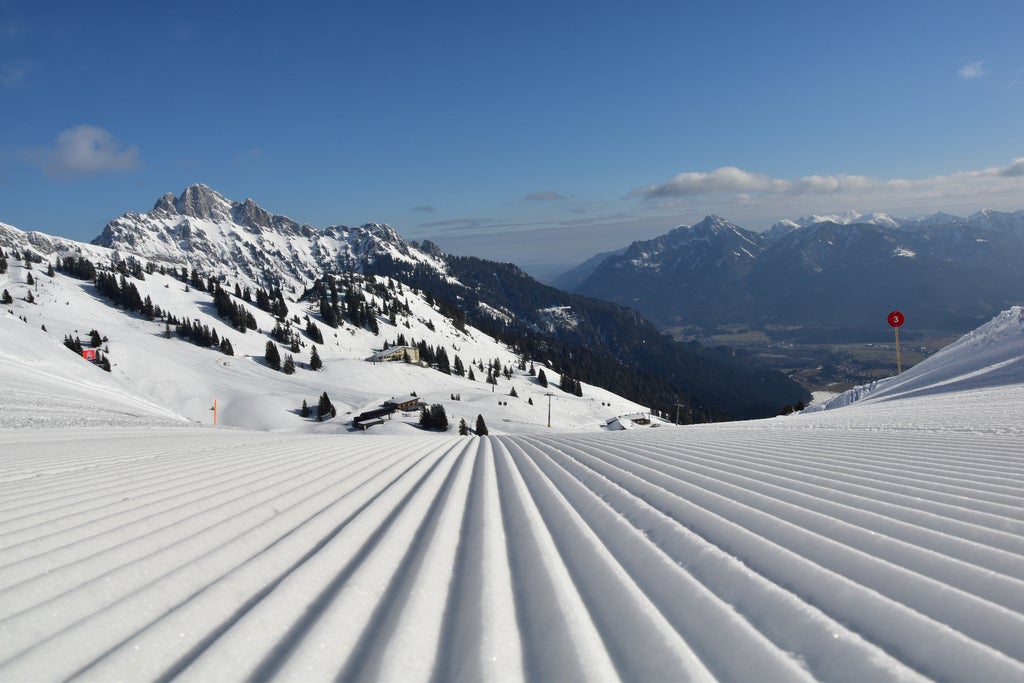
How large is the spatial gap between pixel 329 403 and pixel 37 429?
150 feet

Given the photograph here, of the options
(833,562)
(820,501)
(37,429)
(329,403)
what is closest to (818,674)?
(833,562)

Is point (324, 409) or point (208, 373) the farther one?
point (208, 373)

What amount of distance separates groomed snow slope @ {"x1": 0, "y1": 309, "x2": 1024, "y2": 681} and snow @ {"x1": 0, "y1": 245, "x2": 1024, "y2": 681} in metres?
0.02

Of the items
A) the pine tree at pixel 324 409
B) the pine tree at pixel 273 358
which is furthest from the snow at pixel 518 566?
the pine tree at pixel 273 358

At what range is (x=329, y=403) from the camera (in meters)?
60.3

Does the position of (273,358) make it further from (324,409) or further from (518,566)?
(518,566)

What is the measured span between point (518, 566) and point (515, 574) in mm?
156

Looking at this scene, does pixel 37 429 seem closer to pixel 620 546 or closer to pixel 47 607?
pixel 47 607

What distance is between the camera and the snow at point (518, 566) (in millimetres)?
2709

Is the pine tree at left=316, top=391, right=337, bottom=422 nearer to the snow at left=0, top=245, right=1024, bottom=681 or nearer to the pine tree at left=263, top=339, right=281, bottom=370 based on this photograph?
the pine tree at left=263, top=339, right=281, bottom=370

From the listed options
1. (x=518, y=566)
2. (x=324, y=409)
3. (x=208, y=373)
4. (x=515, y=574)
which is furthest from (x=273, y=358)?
(x=515, y=574)

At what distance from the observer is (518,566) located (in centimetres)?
415

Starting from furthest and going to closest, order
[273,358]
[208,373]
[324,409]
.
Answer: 1. [273,358]
2. [208,373]
3. [324,409]

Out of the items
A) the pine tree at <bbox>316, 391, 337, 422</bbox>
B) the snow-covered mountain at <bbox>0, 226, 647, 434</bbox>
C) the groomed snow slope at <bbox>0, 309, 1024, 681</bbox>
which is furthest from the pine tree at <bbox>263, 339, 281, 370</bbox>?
the groomed snow slope at <bbox>0, 309, 1024, 681</bbox>
